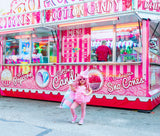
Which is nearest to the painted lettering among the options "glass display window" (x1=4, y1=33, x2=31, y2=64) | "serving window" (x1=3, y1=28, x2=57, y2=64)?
"serving window" (x1=3, y1=28, x2=57, y2=64)

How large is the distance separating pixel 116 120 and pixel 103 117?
0.45 metres

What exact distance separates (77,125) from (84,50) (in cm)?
370

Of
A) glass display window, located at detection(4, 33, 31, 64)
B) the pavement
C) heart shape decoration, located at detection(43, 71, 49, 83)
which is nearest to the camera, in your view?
the pavement

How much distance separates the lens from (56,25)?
25.5 ft

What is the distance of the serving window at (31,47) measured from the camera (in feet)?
29.0

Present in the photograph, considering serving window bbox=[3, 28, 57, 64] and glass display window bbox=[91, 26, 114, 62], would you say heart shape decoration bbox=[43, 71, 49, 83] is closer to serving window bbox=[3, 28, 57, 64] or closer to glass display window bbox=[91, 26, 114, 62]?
serving window bbox=[3, 28, 57, 64]

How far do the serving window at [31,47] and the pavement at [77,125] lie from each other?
2872mm

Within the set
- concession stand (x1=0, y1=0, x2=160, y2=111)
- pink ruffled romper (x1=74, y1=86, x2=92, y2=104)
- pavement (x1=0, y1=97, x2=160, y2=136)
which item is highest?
concession stand (x1=0, y1=0, x2=160, y2=111)

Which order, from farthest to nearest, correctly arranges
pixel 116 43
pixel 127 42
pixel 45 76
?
pixel 45 76 < pixel 116 43 < pixel 127 42

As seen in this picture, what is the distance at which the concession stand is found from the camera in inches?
260

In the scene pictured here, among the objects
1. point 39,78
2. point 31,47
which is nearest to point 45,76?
point 39,78

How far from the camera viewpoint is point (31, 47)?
30.5 feet

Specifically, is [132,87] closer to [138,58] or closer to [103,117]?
[138,58]

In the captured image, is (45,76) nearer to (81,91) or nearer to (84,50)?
(84,50)
